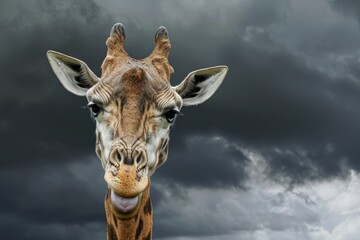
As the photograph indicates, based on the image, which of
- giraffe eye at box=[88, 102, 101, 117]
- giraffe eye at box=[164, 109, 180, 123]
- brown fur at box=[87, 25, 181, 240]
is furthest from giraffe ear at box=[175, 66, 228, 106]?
giraffe eye at box=[88, 102, 101, 117]

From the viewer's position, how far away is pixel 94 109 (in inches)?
437

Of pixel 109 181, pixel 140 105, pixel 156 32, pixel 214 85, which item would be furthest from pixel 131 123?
pixel 156 32

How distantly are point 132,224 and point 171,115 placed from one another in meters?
2.42

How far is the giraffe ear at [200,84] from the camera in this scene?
42.8 feet

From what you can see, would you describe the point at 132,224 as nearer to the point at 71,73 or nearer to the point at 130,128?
the point at 130,128

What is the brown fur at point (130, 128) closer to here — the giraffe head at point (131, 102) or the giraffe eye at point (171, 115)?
the giraffe head at point (131, 102)

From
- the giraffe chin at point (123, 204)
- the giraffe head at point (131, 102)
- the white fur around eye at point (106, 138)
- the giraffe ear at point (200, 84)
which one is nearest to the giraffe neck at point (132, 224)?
the giraffe chin at point (123, 204)

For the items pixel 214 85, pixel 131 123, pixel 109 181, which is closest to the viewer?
pixel 109 181

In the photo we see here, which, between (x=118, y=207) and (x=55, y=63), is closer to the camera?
(x=118, y=207)

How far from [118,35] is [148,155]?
449cm

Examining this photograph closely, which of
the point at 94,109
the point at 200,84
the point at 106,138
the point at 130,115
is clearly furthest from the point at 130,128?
the point at 200,84

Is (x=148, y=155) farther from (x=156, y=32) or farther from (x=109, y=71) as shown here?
(x=156, y=32)

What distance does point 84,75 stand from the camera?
12.8 meters

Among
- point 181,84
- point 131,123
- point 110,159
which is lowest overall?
point 110,159
